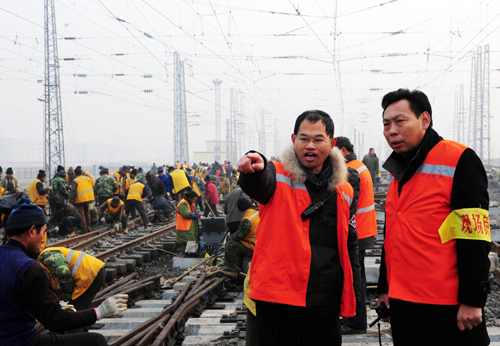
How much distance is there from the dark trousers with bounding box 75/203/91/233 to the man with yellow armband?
12530 millimetres

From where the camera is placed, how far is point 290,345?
93.8 inches

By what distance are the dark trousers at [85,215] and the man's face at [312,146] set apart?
40.4 ft

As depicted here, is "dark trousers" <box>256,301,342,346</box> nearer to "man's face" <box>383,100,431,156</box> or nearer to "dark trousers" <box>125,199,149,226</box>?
"man's face" <box>383,100,431,156</box>

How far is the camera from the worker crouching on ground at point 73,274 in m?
4.14

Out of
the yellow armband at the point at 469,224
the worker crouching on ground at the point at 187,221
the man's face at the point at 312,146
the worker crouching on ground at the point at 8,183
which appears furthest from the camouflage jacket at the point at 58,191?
the yellow armband at the point at 469,224

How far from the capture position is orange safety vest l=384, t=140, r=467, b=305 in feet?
7.32

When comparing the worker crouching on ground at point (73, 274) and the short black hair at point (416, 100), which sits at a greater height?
the short black hair at point (416, 100)

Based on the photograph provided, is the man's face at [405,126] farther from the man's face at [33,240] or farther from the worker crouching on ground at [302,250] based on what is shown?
the man's face at [33,240]

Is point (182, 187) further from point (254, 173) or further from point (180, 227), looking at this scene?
point (254, 173)

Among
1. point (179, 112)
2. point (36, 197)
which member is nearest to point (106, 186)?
point (36, 197)

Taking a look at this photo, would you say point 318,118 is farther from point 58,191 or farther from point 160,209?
point 160,209

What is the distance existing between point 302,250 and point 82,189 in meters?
12.0

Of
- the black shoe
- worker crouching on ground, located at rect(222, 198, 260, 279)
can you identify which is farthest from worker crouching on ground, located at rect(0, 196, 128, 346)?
worker crouching on ground, located at rect(222, 198, 260, 279)

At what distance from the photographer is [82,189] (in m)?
13.1
